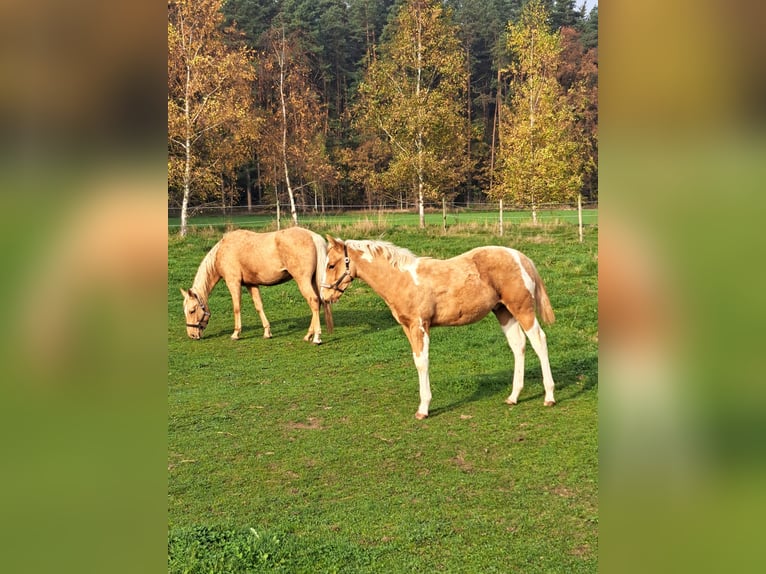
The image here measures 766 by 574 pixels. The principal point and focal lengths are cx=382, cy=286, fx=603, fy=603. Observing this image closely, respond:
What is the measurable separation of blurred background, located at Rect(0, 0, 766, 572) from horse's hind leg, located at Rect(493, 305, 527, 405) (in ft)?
20.9

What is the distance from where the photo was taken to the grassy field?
3.79 m

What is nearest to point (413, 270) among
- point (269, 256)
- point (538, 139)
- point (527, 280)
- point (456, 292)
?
point (456, 292)

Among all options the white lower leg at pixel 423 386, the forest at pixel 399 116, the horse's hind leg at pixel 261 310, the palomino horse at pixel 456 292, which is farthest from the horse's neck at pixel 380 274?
the forest at pixel 399 116

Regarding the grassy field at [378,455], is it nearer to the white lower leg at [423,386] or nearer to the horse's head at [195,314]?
the white lower leg at [423,386]

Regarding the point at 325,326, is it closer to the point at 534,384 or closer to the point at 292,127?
the point at 534,384

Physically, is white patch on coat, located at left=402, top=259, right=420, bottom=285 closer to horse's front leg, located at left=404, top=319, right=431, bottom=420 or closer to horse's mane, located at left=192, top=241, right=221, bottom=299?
horse's front leg, located at left=404, top=319, right=431, bottom=420

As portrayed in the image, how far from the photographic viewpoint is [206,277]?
425 inches

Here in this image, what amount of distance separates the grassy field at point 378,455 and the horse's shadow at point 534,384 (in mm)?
27
